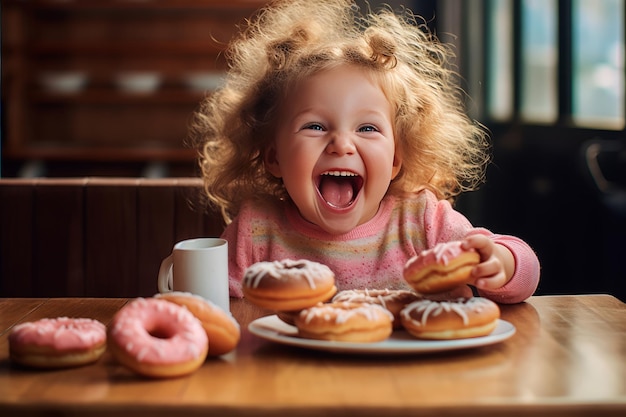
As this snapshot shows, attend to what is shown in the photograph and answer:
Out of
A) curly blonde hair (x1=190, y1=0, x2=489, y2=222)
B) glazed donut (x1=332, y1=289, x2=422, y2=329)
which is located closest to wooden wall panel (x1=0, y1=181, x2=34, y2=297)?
curly blonde hair (x1=190, y1=0, x2=489, y2=222)

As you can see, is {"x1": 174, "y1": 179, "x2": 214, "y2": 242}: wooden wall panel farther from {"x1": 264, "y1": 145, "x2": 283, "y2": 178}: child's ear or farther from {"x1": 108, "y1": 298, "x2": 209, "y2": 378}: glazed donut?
{"x1": 108, "y1": 298, "x2": 209, "y2": 378}: glazed donut

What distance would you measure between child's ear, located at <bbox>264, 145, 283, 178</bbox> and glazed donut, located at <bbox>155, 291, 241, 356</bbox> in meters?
0.72

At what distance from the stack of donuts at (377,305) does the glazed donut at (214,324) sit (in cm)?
5

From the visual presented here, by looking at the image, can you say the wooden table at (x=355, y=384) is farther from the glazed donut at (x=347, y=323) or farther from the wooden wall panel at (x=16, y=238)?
the wooden wall panel at (x=16, y=238)

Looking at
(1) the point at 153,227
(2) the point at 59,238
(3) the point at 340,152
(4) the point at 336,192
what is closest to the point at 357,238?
(4) the point at 336,192

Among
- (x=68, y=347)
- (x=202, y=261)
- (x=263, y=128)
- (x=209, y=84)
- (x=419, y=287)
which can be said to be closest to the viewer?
(x=68, y=347)

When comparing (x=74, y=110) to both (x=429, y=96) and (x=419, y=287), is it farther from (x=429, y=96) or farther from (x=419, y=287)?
(x=419, y=287)

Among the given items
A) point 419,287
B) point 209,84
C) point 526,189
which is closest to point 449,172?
point 419,287

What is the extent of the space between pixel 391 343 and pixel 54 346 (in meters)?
0.41

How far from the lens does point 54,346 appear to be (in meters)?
0.99

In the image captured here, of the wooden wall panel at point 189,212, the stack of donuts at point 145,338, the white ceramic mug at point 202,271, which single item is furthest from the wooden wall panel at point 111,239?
the stack of donuts at point 145,338

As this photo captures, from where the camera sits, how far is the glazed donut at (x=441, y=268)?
108cm

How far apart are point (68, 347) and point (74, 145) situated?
15.0ft

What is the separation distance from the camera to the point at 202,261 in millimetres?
1222
